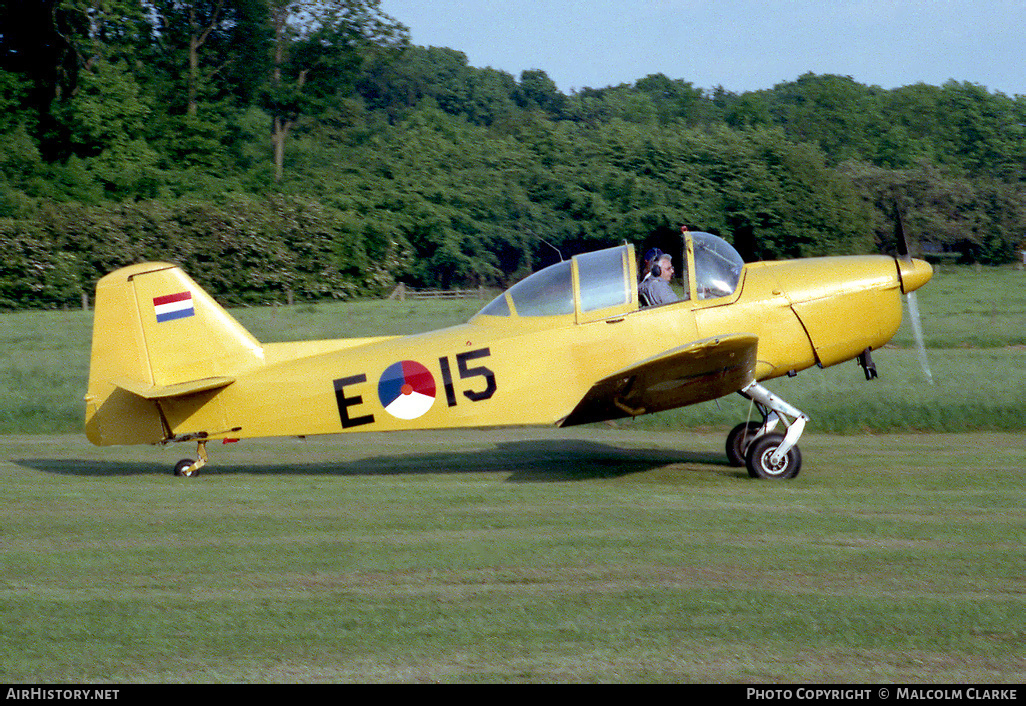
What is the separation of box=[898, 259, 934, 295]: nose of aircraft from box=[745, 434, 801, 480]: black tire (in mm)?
1900

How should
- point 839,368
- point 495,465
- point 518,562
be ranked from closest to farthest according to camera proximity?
point 518,562 < point 495,465 < point 839,368

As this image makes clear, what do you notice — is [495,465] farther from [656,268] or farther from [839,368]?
[839,368]

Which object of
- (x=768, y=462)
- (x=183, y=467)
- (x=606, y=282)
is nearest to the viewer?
(x=606, y=282)

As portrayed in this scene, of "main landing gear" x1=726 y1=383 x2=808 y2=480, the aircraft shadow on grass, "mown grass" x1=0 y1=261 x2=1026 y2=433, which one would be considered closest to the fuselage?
"main landing gear" x1=726 y1=383 x2=808 y2=480

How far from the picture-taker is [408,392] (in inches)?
350

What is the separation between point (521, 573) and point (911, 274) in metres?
5.43

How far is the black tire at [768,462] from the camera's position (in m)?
9.00

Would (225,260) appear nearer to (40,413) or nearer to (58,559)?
(40,413)

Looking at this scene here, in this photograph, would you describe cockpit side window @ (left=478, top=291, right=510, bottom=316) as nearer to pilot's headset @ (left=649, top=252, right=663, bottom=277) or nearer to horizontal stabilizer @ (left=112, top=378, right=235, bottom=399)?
pilot's headset @ (left=649, top=252, right=663, bottom=277)

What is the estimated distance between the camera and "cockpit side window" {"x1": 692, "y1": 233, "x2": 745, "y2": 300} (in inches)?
351

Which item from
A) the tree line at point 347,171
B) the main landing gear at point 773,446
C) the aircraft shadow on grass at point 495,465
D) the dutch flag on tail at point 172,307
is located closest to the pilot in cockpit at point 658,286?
the main landing gear at point 773,446

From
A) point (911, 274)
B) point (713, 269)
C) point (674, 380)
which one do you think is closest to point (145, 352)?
point (674, 380)

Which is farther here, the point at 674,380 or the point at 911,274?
the point at 911,274

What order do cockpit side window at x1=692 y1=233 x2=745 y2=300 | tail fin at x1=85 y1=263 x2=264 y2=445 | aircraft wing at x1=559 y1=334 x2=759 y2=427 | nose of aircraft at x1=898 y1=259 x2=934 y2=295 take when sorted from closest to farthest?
aircraft wing at x1=559 y1=334 x2=759 y2=427 < cockpit side window at x1=692 y1=233 x2=745 y2=300 < tail fin at x1=85 y1=263 x2=264 y2=445 < nose of aircraft at x1=898 y1=259 x2=934 y2=295
